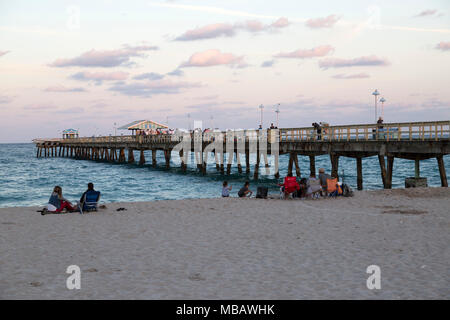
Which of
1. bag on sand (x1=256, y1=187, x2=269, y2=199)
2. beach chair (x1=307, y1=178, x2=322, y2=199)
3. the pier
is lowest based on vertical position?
bag on sand (x1=256, y1=187, x2=269, y2=199)

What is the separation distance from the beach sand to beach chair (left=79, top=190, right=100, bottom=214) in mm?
431

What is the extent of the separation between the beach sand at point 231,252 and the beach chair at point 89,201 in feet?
1.41

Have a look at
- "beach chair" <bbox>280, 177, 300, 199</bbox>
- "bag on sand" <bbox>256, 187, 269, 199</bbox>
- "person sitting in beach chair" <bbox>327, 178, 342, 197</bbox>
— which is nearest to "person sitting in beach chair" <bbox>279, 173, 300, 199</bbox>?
"beach chair" <bbox>280, 177, 300, 199</bbox>

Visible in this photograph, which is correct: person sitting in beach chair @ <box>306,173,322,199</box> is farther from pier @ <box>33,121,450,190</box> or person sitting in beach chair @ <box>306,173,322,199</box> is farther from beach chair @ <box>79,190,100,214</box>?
beach chair @ <box>79,190,100,214</box>

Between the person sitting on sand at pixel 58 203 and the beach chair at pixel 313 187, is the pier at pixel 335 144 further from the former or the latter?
the person sitting on sand at pixel 58 203

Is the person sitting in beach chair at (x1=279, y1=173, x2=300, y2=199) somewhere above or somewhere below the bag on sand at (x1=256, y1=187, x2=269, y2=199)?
above

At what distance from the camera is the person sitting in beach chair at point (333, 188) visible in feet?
59.9

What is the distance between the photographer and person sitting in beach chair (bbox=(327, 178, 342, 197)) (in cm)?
1827

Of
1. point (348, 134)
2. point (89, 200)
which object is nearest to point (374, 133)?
point (348, 134)

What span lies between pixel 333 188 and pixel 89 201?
9157 millimetres
